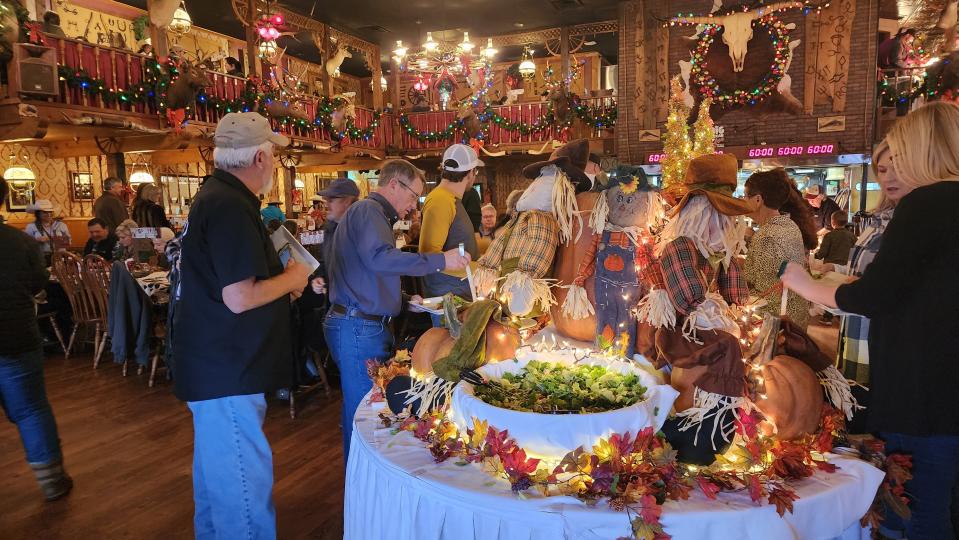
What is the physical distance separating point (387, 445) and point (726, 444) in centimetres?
89

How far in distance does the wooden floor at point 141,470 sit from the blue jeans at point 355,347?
27.9 inches

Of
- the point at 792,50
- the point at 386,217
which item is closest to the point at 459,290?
the point at 386,217

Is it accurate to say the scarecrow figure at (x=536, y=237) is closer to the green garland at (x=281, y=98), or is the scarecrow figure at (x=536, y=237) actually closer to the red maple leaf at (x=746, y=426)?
the red maple leaf at (x=746, y=426)

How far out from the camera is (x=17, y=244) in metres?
2.93

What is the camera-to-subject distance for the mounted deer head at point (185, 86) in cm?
812

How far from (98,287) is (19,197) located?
6.76m

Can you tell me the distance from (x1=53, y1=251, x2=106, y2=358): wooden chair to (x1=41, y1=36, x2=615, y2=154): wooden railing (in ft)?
8.61

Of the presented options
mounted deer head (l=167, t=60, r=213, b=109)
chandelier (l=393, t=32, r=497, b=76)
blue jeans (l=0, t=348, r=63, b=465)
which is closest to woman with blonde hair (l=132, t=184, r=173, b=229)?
mounted deer head (l=167, t=60, r=213, b=109)

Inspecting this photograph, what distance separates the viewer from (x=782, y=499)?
1.22 meters

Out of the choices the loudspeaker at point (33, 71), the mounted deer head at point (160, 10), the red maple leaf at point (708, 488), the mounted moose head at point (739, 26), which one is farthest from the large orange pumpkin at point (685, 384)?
the mounted moose head at point (739, 26)

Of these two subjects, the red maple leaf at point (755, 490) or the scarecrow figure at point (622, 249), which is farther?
the scarecrow figure at point (622, 249)

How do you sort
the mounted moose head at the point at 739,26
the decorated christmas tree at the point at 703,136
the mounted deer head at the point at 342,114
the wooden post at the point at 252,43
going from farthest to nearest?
the mounted deer head at the point at 342,114, the mounted moose head at the point at 739,26, the wooden post at the point at 252,43, the decorated christmas tree at the point at 703,136

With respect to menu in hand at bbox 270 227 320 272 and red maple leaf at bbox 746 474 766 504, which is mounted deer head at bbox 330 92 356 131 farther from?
A: red maple leaf at bbox 746 474 766 504

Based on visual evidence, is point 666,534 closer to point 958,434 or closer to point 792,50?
point 958,434
